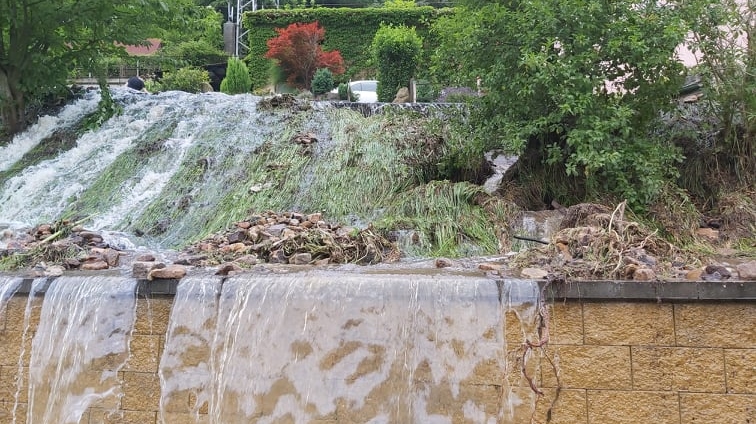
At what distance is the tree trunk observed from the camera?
31.0ft

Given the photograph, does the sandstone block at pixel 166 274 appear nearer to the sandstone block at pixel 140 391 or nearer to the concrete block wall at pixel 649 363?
the sandstone block at pixel 140 391

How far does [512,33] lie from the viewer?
5762mm

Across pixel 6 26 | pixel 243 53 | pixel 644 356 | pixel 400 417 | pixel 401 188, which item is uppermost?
pixel 243 53

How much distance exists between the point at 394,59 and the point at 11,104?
25.4 feet

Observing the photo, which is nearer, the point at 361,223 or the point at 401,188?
the point at 361,223

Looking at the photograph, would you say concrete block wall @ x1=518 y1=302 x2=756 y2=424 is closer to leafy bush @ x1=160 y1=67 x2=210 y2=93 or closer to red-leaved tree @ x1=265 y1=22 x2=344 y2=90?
leafy bush @ x1=160 y1=67 x2=210 y2=93

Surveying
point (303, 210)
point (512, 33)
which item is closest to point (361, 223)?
point (303, 210)

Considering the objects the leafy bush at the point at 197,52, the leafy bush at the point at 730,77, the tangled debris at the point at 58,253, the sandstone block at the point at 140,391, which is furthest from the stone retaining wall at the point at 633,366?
the leafy bush at the point at 197,52

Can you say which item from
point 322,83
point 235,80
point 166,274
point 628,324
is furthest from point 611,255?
point 235,80

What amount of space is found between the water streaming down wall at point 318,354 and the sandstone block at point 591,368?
0.77ft

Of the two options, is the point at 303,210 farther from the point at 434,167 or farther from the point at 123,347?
the point at 123,347

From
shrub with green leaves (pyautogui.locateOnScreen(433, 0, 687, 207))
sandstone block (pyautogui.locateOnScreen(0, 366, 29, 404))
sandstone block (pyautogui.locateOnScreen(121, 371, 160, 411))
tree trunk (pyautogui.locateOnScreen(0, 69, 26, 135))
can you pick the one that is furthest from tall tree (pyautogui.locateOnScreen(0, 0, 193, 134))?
sandstone block (pyautogui.locateOnScreen(121, 371, 160, 411))

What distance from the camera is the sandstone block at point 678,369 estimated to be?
2996 mm

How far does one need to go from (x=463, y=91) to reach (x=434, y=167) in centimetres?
289
